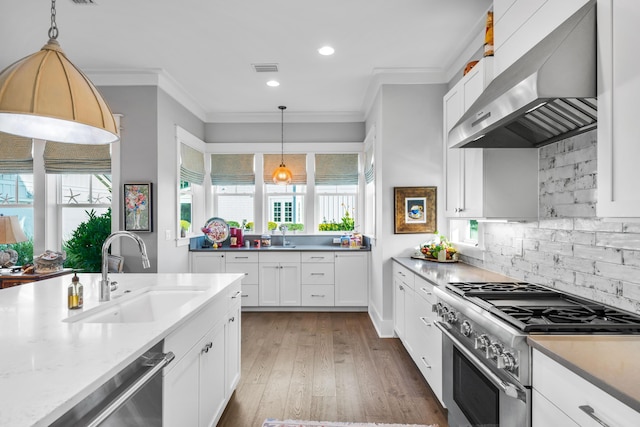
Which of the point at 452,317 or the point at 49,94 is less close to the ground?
the point at 49,94

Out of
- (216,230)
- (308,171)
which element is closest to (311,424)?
(216,230)

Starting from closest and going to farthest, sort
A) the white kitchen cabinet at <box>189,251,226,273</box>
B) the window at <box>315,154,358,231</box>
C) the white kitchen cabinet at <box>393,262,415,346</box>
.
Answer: the white kitchen cabinet at <box>393,262,415,346</box>, the white kitchen cabinet at <box>189,251,226,273</box>, the window at <box>315,154,358,231</box>

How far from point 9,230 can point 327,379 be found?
3387mm

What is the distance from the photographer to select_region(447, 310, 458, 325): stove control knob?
2014mm

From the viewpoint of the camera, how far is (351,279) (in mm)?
5105

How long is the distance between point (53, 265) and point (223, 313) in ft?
8.34

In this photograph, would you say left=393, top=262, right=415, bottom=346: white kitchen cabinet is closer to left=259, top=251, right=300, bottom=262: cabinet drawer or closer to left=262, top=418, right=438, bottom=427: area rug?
left=262, top=418, right=438, bottom=427: area rug

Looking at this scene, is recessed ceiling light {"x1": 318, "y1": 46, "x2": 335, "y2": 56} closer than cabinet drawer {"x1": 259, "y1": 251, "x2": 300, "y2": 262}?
Yes

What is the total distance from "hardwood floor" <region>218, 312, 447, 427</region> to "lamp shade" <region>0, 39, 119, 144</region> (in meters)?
2.00

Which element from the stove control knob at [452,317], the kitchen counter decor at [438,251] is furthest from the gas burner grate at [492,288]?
the kitchen counter decor at [438,251]

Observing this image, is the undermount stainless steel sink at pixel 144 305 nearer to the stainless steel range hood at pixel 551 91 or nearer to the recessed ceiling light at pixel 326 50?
the stainless steel range hood at pixel 551 91

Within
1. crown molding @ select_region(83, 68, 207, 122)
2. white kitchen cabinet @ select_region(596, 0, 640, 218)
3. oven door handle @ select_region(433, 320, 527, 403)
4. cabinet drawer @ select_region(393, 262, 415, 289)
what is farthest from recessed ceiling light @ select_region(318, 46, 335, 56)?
oven door handle @ select_region(433, 320, 527, 403)

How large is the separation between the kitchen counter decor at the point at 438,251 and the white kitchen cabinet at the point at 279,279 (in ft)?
6.12

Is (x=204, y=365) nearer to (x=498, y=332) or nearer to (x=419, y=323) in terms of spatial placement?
(x=498, y=332)
